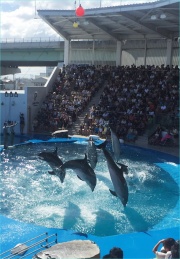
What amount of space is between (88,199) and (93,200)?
15 cm

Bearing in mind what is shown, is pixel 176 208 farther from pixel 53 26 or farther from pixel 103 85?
pixel 53 26

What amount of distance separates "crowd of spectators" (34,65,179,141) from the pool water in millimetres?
4257

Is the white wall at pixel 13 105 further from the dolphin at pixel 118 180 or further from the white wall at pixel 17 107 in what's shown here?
the dolphin at pixel 118 180

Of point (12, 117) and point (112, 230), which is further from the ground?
point (12, 117)

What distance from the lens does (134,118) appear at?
17.3 metres

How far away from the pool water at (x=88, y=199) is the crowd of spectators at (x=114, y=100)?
426 cm

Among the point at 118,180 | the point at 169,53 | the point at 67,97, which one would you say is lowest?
the point at 118,180

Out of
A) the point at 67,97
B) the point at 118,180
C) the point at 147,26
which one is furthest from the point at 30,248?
the point at 147,26

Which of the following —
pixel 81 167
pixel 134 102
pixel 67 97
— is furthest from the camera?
pixel 67 97

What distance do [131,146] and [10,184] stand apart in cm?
738

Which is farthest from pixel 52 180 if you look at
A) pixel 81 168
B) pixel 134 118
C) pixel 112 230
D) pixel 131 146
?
pixel 134 118

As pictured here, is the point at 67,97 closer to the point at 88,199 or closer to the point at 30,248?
the point at 88,199

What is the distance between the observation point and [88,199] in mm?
9000

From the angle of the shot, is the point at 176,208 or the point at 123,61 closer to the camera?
the point at 176,208
